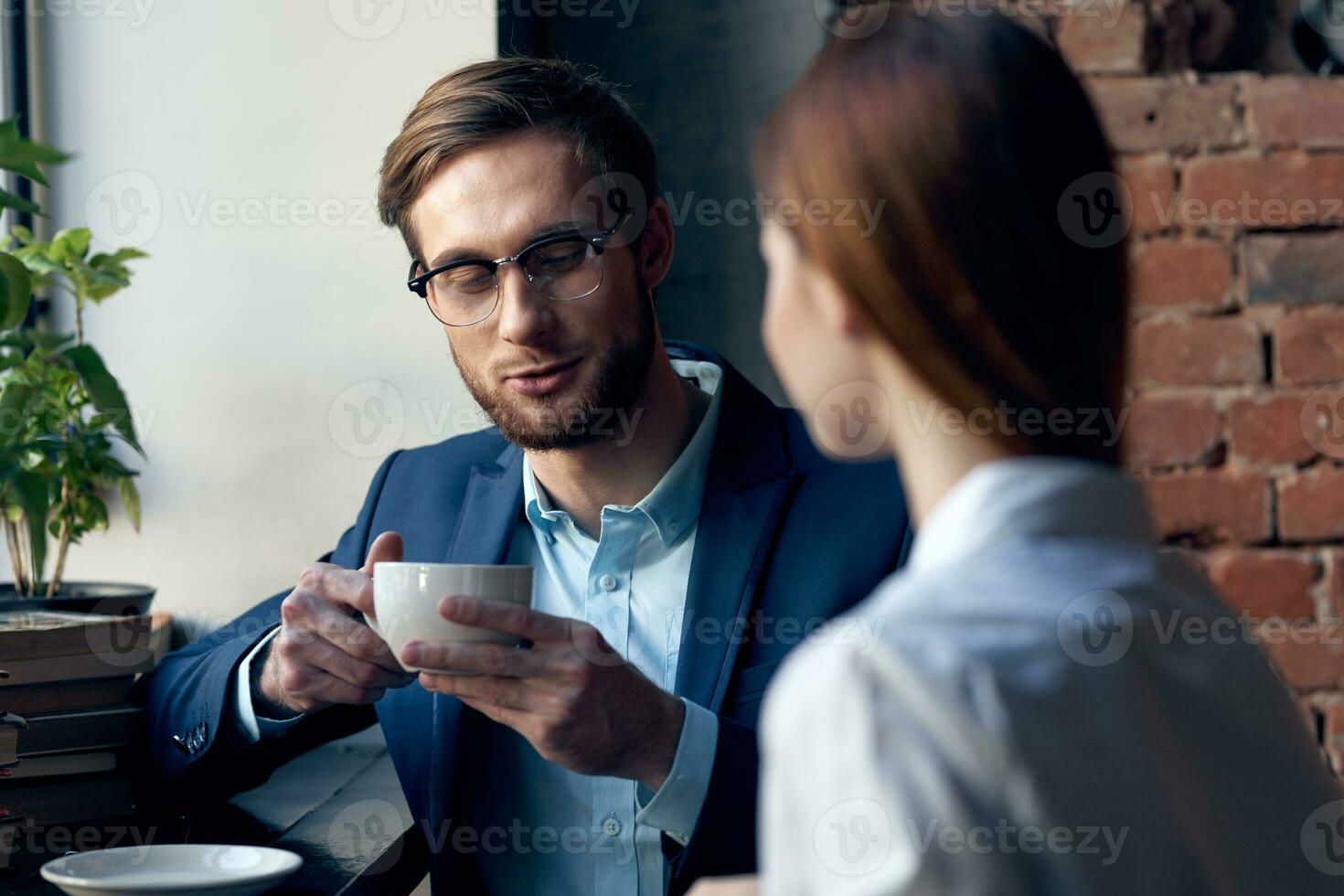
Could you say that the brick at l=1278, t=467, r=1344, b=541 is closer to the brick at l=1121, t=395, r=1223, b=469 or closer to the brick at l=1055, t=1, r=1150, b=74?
the brick at l=1121, t=395, r=1223, b=469

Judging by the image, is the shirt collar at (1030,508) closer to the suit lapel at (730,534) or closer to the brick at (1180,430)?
the suit lapel at (730,534)

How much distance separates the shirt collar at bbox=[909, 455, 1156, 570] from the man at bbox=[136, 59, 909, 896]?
0.58 meters

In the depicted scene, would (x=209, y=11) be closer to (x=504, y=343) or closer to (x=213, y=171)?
(x=213, y=171)

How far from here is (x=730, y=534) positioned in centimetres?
130

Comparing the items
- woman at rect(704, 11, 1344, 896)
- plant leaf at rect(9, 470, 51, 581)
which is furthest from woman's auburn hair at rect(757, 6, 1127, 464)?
plant leaf at rect(9, 470, 51, 581)

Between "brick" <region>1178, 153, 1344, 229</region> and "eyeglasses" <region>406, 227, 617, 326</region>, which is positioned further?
"brick" <region>1178, 153, 1344, 229</region>

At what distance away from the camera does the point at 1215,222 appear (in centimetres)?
141

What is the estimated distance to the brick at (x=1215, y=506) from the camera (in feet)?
4.58

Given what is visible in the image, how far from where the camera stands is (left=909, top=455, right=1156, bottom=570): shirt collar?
0.52 metres

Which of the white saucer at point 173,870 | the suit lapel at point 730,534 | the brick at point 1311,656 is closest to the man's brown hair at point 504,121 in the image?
the suit lapel at point 730,534

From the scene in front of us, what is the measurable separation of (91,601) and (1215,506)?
1.26 m

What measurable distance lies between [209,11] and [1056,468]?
4.69 ft

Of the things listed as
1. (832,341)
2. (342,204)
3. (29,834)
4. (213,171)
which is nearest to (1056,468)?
(832,341)

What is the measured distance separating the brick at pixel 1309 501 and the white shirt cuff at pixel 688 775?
0.78 m
